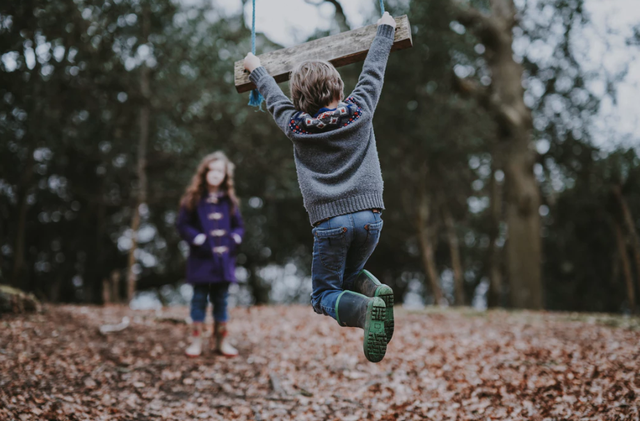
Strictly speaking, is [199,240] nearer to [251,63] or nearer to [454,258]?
[251,63]

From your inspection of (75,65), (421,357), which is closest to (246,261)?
(75,65)

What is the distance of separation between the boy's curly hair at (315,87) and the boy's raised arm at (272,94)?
79 millimetres

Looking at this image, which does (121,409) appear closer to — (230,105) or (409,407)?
(409,407)

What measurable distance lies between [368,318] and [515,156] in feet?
29.5

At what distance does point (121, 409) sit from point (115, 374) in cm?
81

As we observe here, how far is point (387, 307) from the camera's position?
2.77 m

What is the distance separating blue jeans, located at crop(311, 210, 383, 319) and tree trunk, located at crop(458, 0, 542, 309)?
8316 mm

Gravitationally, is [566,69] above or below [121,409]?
above

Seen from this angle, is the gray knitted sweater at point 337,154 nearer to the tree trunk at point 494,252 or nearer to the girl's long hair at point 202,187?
the girl's long hair at point 202,187

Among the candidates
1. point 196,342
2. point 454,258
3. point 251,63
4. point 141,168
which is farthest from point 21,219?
point 454,258

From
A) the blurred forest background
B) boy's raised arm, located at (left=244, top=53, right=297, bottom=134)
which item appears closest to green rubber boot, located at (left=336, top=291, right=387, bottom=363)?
boy's raised arm, located at (left=244, top=53, right=297, bottom=134)

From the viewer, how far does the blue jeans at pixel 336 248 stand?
2824mm

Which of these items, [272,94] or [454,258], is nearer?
[272,94]

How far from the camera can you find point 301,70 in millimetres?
3000
